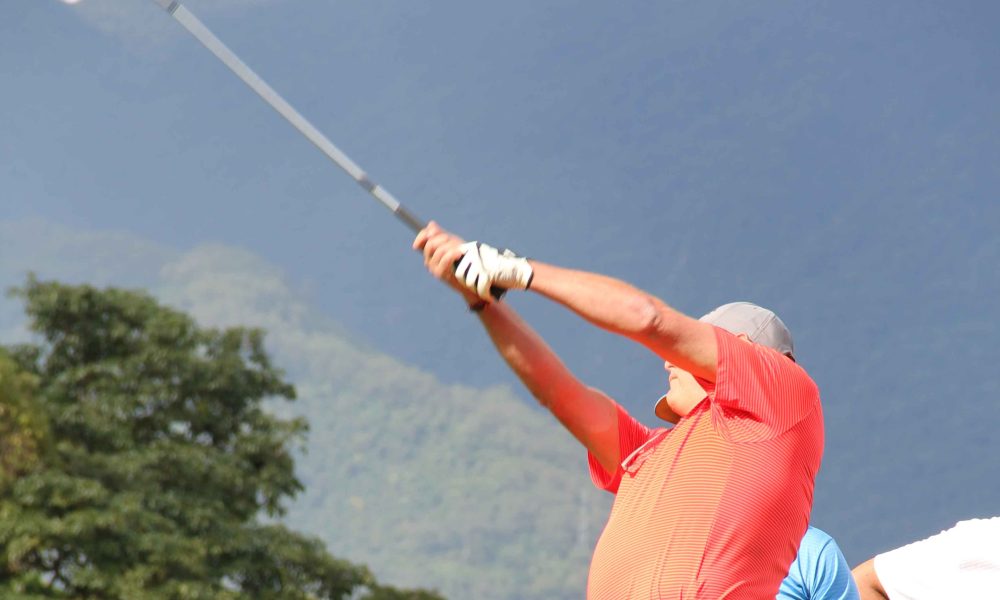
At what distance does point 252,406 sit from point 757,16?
30.3m

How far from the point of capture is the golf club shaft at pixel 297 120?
6.19ft

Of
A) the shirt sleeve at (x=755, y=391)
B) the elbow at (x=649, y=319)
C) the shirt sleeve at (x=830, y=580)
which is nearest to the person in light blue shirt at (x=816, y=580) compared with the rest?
the shirt sleeve at (x=830, y=580)

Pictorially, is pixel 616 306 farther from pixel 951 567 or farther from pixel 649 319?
pixel 951 567

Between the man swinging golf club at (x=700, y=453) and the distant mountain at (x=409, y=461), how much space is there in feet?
64.9

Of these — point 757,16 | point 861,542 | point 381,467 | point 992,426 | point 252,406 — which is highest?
point 757,16

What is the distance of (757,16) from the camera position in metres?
37.2

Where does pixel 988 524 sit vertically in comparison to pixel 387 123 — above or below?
below

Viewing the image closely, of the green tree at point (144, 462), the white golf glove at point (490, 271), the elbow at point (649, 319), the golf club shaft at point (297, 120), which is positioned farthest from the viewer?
the green tree at point (144, 462)

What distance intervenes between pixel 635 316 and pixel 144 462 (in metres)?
6.78

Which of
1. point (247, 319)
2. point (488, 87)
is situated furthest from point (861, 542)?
point (488, 87)

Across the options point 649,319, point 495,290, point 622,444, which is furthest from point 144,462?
point 649,319

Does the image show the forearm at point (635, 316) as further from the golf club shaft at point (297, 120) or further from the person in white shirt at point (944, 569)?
the person in white shirt at point (944, 569)

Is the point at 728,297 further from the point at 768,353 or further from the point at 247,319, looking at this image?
the point at 768,353

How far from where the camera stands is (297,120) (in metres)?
1.98
